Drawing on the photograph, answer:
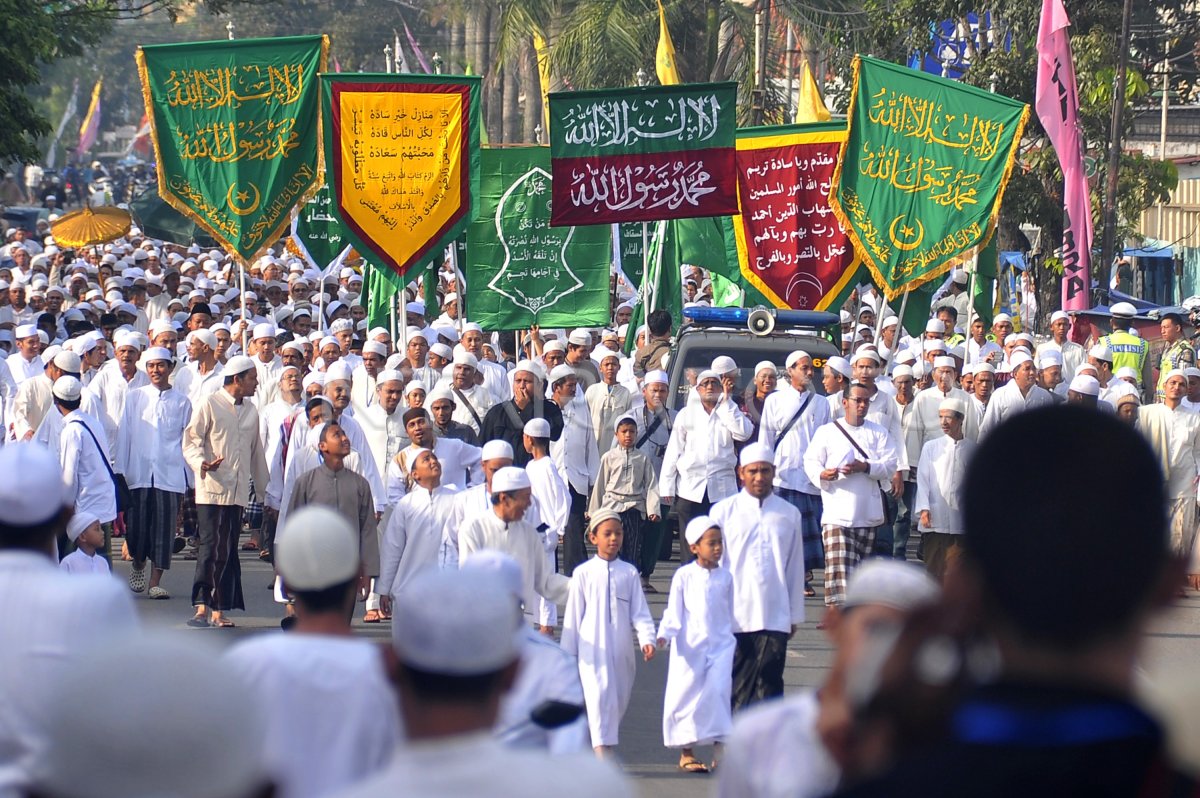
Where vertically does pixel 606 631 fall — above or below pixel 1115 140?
below

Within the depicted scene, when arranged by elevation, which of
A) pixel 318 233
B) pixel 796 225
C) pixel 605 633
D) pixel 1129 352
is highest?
pixel 318 233

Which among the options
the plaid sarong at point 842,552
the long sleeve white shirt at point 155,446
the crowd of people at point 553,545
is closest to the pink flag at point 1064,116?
the crowd of people at point 553,545

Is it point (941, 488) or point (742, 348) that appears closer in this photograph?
point (941, 488)

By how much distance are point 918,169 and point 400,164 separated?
3.87 metres

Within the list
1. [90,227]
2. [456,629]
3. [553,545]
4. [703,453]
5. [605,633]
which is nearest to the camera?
[456,629]

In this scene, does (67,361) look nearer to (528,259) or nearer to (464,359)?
(464,359)

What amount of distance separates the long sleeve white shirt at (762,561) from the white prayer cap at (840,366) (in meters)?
4.14

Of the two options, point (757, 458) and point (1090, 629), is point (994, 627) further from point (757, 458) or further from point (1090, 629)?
point (757, 458)

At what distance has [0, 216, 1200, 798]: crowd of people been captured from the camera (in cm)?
198

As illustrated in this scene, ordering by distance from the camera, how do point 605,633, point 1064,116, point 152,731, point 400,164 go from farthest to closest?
point 1064,116 < point 400,164 < point 605,633 < point 152,731

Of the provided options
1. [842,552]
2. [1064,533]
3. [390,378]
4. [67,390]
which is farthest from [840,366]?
[1064,533]

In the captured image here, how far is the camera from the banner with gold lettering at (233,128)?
1380 centimetres

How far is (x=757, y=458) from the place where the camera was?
9.12 meters

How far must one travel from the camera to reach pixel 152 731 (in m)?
2.05
